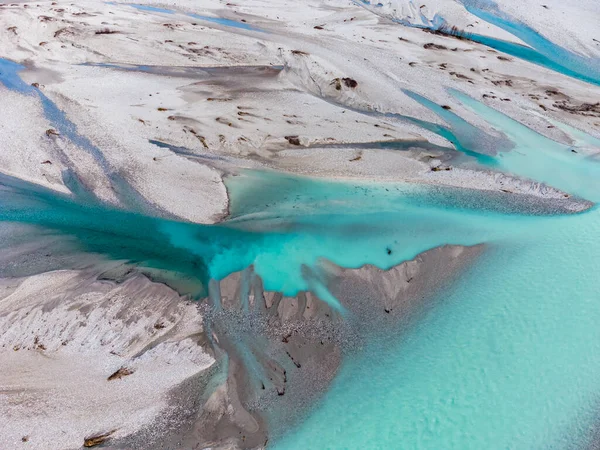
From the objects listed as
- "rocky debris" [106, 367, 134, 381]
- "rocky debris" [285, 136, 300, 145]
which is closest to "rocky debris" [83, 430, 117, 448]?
"rocky debris" [106, 367, 134, 381]

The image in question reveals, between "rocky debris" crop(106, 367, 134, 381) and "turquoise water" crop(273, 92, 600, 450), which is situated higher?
"turquoise water" crop(273, 92, 600, 450)

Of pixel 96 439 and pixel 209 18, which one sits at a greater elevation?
pixel 209 18

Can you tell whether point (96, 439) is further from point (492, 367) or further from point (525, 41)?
point (525, 41)

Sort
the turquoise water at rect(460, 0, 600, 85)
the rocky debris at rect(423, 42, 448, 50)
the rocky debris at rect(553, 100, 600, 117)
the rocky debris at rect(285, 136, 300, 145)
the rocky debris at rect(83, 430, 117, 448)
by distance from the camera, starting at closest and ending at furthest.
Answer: the rocky debris at rect(83, 430, 117, 448) < the rocky debris at rect(285, 136, 300, 145) < the rocky debris at rect(553, 100, 600, 117) < the turquoise water at rect(460, 0, 600, 85) < the rocky debris at rect(423, 42, 448, 50)

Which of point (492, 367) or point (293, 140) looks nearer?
point (492, 367)

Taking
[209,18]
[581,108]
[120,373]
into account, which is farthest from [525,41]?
[120,373]

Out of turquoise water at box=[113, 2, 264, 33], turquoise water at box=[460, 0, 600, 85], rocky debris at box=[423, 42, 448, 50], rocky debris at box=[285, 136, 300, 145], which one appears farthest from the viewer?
turquoise water at box=[113, 2, 264, 33]

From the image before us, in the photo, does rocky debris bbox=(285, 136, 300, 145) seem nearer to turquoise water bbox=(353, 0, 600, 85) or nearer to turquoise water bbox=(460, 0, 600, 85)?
turquoise water bbox=(353, 0, 600, 85)

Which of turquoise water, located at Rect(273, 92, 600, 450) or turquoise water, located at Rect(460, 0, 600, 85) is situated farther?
turquoise water, located at Rect(460, 0, 600, 85)

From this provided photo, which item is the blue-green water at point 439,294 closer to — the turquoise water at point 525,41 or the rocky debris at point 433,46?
the turquoise water at point 525,41

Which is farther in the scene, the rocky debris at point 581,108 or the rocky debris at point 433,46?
the rocky debris at point 433,46

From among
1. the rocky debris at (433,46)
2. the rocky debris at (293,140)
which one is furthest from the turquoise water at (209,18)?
the rocky debris at (293,140)

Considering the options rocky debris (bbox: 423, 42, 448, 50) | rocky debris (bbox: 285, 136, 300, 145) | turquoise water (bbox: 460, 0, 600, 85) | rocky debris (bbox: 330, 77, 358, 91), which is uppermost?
turquoise water (bbox: 460, 0, 600, 85)
